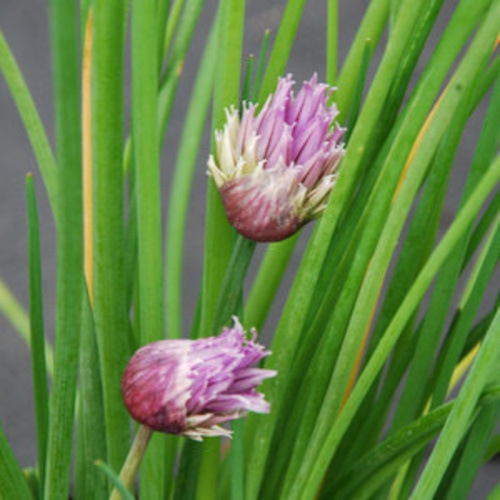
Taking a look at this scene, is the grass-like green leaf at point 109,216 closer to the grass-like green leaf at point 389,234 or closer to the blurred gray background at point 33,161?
the grass-like green leaf at point 389,234

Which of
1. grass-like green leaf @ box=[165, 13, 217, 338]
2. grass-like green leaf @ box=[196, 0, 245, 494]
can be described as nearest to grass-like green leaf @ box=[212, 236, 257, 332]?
grass-like green leaf @ box=[196, 0, 245, 494]

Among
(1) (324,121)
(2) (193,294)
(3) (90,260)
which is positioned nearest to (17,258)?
(2) (193,294)

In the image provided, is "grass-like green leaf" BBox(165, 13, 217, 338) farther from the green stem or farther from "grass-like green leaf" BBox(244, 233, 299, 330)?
the green stem

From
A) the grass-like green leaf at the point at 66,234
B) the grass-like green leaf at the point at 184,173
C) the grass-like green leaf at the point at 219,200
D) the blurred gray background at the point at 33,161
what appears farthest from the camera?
the blurred gray background at the point at 33,161

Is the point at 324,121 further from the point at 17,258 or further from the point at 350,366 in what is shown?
the point at 17,258

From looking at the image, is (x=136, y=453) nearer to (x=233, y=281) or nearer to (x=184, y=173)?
(x=233, y=281)

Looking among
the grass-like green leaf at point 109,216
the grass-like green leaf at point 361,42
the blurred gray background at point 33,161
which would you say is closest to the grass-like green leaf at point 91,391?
the grass-like green leaf at point 109,216

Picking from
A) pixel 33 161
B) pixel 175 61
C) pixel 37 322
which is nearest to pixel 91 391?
pixel 37 322
